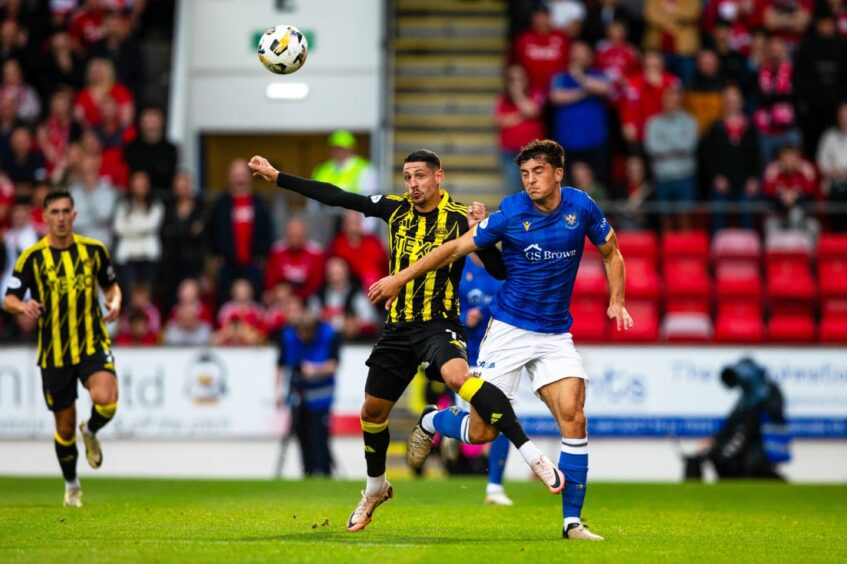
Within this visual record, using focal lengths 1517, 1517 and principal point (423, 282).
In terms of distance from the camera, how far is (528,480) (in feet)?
59.2

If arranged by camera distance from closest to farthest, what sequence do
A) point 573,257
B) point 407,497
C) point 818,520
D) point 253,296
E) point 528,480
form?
point 573,257 < point 818,520 < point 407,497 < point 528,480 < point 253,296

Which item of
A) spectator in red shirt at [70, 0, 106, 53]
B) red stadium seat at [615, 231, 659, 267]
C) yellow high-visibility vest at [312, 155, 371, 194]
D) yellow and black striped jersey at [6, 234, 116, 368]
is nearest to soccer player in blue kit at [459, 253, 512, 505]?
yellow and black striped jersey at [6, 234, 116, 368]

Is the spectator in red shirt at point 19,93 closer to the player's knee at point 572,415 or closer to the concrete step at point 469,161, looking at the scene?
the concrete step at point 469,161

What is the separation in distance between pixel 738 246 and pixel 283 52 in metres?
9.51

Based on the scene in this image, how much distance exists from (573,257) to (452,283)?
33.7 inches

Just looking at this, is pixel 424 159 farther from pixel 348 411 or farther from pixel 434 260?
pixel 348 411

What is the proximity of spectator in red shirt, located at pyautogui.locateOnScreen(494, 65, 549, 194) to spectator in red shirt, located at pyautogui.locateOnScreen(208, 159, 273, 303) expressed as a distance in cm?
332

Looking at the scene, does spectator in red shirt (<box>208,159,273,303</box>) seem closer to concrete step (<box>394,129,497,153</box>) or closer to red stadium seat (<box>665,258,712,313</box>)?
concrete step (<box>394,129,497,153</box>)

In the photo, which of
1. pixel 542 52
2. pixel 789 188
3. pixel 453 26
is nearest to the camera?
pixel 789 188

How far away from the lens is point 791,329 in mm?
18609

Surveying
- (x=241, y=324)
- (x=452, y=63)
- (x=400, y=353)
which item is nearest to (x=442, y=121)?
(x=452, y=63)

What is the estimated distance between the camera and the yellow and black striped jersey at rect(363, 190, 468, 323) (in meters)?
9.91

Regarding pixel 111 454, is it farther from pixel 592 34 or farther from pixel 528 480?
pixel 592 34

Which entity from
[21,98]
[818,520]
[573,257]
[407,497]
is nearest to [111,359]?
[407,497]
